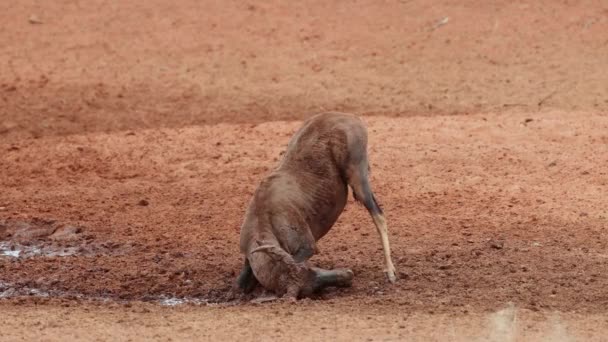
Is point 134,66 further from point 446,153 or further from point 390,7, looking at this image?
point 446,153

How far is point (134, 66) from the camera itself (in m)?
15.3

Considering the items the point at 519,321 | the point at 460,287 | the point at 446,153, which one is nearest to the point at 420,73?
the point at 446,153

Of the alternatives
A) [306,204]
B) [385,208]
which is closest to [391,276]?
[306,204]

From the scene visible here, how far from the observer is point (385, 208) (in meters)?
10.6

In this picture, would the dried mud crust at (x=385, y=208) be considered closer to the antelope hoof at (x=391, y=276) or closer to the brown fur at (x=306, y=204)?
the antelope hoof at (x=391, y=276)

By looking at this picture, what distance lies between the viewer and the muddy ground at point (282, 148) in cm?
771

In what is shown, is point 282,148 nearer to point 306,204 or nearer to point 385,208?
point 385,208

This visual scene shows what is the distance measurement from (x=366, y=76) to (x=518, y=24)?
7.81 ft

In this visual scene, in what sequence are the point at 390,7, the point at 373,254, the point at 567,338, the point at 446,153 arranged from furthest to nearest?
1. the point at 390,7
2. the point at 446,153
3. the point at 373,254
4. the point at 567,338

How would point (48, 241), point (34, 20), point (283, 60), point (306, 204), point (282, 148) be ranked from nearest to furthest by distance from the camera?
point (306, 204) < point (48, 241) < point (282, 148) < point (283, 60) < point (34, 20)

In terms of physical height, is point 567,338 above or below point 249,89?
above

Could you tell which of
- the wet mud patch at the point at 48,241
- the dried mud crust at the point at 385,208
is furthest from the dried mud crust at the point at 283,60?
the wet mud patch at the point at 48,241

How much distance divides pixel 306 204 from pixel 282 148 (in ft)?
14.1

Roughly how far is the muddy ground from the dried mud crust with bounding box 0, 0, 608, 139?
36mm
